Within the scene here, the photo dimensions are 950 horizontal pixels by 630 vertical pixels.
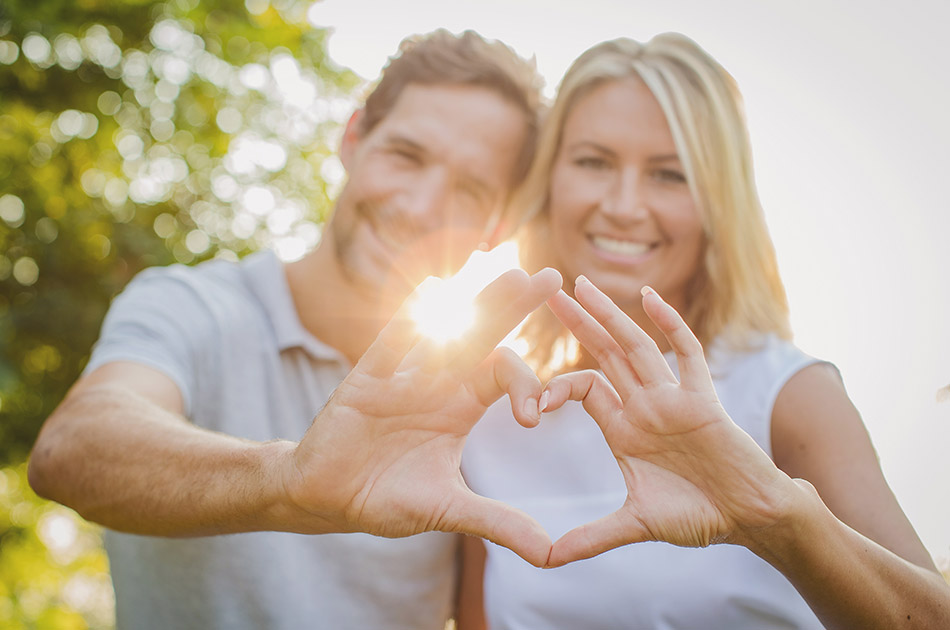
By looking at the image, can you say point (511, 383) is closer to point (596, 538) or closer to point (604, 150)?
point (596, 538)

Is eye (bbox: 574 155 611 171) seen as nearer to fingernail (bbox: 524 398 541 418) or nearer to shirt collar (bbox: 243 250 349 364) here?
shirt collar (bbox: 243 250 349 364)

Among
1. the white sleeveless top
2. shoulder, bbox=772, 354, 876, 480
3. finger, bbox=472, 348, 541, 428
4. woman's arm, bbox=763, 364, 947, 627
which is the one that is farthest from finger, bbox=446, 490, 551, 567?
shoulder, bbox=772, 354, 876, 480

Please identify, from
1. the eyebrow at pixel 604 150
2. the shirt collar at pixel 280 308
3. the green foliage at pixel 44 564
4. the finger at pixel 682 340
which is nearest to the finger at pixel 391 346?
the finger at pixel 682 340

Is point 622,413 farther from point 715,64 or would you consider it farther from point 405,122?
point 405,122

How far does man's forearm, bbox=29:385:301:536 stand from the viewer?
1460 millimetres

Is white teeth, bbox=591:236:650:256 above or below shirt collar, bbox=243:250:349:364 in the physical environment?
above

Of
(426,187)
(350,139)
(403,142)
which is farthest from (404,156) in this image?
(350,139)

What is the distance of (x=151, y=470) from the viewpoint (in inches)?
68.1

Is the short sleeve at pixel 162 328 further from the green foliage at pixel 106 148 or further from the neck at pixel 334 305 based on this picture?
the green foliage at pixel 106 148

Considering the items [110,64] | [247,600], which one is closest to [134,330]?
[247,600]

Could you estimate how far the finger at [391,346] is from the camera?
1.27m

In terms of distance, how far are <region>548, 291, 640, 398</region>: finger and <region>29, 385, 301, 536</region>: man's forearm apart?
2.05ft

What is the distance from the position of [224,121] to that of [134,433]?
4.83 metres

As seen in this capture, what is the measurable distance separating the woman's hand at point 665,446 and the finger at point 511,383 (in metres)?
0.04
